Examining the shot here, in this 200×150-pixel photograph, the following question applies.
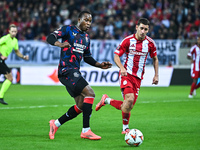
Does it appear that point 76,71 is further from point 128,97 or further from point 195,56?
point 195,56

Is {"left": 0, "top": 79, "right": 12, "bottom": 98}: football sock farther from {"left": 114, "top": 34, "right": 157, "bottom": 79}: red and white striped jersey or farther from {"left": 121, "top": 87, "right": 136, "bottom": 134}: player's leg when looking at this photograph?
{"left": 121, "top": 87, "right": 136, "bottom": 134}: player's leg

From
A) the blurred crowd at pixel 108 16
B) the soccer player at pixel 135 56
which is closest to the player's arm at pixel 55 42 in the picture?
the soccer player at pixel 135 56

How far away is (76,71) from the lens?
7324mm

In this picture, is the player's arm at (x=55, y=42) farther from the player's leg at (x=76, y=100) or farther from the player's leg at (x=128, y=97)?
the player's leg at (x=128, y=97)

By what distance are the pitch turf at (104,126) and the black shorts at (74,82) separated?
77 centimetres

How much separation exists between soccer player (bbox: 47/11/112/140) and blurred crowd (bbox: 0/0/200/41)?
49.7 ft

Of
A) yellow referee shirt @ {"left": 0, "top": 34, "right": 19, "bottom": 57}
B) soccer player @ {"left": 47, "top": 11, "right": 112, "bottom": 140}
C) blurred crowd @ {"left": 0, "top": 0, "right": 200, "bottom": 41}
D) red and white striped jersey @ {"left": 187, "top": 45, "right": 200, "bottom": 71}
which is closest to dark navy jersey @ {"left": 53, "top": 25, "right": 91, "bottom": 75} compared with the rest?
soccer player @ {"left": 47, "top": 11, "right": 112, "bottom": 140}

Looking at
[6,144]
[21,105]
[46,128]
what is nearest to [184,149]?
[6,144]

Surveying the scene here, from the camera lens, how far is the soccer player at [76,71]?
7203 millimetres

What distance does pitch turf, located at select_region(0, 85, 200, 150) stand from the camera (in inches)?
263

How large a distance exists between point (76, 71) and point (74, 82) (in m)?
0.21

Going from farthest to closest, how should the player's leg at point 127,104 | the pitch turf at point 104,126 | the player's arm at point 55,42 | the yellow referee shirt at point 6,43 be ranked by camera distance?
the yellow referee shirt at point 6,43
the player's leg at point 127,104
the player's arm at point 55,42
the pitch turf at point 104,126

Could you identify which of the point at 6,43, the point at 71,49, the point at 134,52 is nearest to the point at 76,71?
the point at 71,49

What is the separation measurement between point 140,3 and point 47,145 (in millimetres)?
19352
